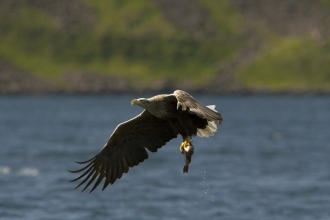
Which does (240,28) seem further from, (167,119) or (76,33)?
(167,119)

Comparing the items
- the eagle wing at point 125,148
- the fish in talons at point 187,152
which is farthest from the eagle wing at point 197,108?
the eagle wing at point 125,148

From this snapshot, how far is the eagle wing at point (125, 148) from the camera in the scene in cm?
1354

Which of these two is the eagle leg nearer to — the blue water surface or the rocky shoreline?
the blue water surface

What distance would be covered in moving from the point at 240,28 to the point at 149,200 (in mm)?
146408

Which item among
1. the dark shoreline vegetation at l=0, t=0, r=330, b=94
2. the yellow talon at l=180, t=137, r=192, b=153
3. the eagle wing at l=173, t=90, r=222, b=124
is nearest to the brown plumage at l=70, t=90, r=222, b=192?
the yellow talon at l=180, t=137, r=192, b=153

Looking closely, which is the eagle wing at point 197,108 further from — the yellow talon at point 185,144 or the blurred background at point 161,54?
the blurred background at point 161,54

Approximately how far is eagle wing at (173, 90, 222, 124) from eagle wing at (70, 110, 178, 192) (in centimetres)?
221

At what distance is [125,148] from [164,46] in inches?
5892

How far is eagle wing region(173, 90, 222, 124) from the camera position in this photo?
1039 centimetres

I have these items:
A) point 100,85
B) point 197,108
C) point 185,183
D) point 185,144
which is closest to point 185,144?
point 185,144

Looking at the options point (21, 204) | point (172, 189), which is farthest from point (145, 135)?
point (172, 189)

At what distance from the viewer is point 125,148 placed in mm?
13625

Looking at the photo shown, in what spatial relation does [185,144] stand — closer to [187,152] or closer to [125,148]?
[187,152]

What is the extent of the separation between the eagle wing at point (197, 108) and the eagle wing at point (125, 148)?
221 cm
